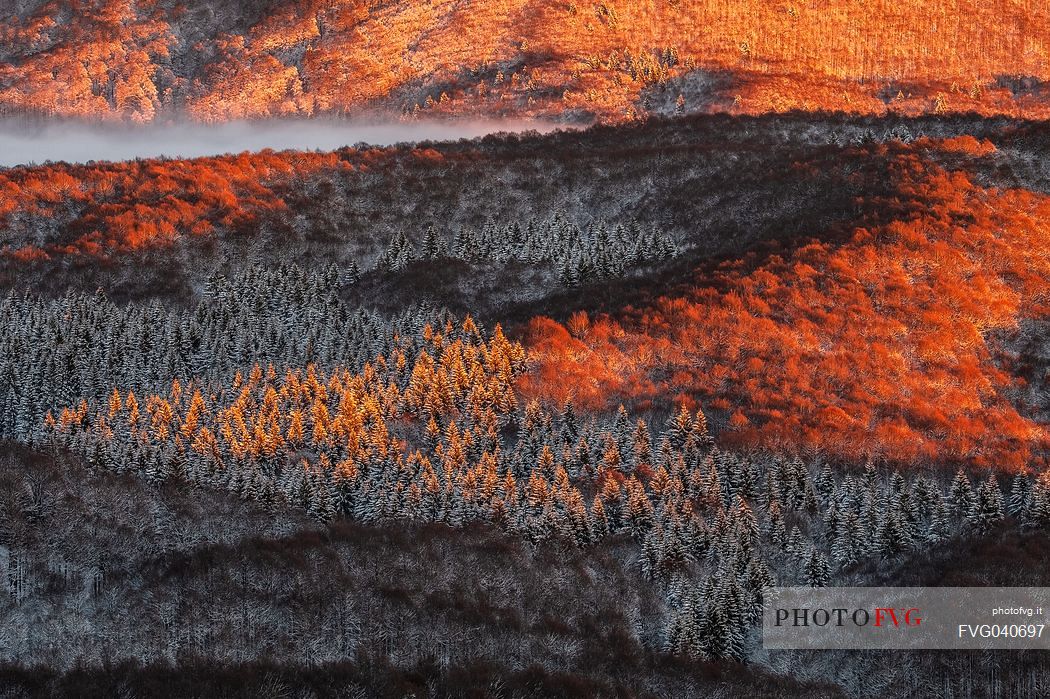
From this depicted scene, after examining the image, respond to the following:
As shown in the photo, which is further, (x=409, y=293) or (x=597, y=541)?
(x=409, y=293)

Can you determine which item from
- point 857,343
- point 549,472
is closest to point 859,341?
point 857,343

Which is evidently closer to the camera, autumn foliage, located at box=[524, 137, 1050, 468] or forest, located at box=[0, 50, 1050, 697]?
forest, located at box=[0, 50, 1050, 697]

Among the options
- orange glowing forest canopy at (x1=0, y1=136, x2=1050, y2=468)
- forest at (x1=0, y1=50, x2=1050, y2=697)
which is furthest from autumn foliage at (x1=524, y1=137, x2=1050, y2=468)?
forest at (x1=0, y1=50, x2=1050, y2=697)

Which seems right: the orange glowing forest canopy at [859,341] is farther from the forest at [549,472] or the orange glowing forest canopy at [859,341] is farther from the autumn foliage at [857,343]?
the forest at [549,472]

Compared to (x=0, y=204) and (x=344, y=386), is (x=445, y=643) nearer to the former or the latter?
(x=344, y=386)

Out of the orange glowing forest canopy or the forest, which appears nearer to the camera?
the forest

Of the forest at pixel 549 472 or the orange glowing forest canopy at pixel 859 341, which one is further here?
the orange glowing forest canopy at pixel 859 341

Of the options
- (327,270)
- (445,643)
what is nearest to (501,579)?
(445,643)

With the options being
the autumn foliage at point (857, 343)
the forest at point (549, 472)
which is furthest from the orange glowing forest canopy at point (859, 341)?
the forest at point (549, 472)

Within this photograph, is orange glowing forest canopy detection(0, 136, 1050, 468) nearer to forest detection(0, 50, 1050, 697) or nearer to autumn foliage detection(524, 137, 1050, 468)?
autumn foliage detection(524, 137, 1050, 468)
